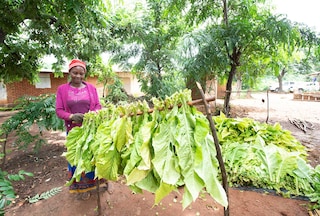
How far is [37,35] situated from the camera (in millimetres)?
4297

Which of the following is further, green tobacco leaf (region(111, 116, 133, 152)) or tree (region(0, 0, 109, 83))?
tree (region(0, 0, 109, 83))

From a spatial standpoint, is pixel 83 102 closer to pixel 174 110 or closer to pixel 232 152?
pixel 174 110

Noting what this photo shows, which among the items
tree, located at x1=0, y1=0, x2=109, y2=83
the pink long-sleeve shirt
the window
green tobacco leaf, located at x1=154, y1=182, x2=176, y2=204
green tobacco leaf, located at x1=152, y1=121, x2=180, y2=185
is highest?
tree, located at x1=0, y1=0, x2=109, y2=83

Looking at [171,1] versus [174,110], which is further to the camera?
[171,1]

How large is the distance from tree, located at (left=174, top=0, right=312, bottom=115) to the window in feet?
32.8

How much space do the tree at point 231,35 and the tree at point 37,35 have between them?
2457mm

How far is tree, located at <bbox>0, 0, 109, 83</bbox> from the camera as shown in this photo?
2.90 metres

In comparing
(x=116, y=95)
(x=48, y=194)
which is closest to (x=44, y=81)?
(x=116, y=95)

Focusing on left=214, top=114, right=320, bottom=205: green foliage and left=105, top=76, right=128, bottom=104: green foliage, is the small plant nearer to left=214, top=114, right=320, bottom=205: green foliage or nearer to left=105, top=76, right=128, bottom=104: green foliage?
left=214, top=114, right=320, bottom=205: green foliage

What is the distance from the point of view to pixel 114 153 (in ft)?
3.78

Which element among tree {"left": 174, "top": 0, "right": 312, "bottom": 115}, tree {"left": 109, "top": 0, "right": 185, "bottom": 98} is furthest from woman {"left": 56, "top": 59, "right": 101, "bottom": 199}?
tree {"left": 109, "top": 0, "right": 185, "bottom": 98}

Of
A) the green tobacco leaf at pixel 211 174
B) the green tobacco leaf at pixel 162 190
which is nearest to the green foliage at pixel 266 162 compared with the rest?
the green tobacco leaf at pixel 211 174

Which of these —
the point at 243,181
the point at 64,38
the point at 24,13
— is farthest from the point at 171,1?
the point at 243,181

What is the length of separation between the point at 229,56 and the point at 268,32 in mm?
1046
